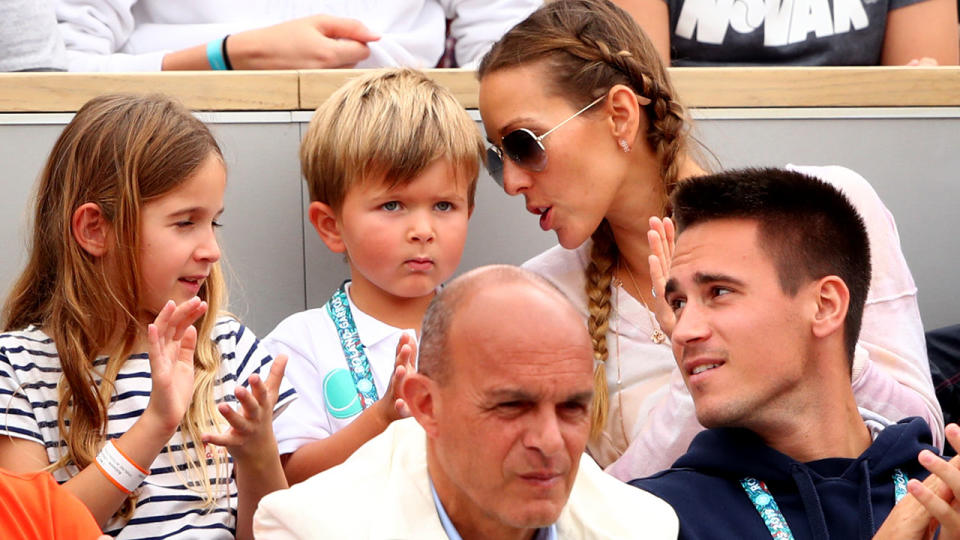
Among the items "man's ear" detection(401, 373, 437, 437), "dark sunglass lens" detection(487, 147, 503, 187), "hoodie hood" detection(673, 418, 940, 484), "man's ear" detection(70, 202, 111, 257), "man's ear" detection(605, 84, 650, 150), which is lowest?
"hoodie hood" detection(673, 418, 940, 484)

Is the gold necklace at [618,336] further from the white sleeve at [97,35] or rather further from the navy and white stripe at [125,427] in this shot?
the white sleeve at [97,35]

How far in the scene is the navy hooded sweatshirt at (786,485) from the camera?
248 centimetres

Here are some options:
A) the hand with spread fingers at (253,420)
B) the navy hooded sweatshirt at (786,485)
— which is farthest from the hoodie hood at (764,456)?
the hand with spread fingers at (253,420)

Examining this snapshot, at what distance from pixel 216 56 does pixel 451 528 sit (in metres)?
1.89

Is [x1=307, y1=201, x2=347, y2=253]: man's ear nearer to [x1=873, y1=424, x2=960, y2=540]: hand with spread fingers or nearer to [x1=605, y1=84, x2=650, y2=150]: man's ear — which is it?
[x1=605, y1=84, x2=650, y2=150]: man's ear

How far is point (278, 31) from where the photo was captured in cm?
→ 353

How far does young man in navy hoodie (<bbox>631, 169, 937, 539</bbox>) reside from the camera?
2.51m

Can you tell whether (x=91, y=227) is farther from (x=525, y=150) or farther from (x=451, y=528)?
(x=451, y=528)

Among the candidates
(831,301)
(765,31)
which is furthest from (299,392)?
(765,31)

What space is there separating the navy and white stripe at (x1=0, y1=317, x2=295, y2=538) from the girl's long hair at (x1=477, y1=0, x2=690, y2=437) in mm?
857

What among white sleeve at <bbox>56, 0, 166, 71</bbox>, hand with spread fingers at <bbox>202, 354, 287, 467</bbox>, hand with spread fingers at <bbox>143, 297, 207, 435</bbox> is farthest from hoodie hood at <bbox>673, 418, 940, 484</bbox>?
white sleeve at <bbox>56, 0, 166, 71</bbox>

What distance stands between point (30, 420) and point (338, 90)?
110 cm

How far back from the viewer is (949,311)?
12.0ft

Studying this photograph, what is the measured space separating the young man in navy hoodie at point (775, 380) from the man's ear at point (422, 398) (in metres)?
0.59
